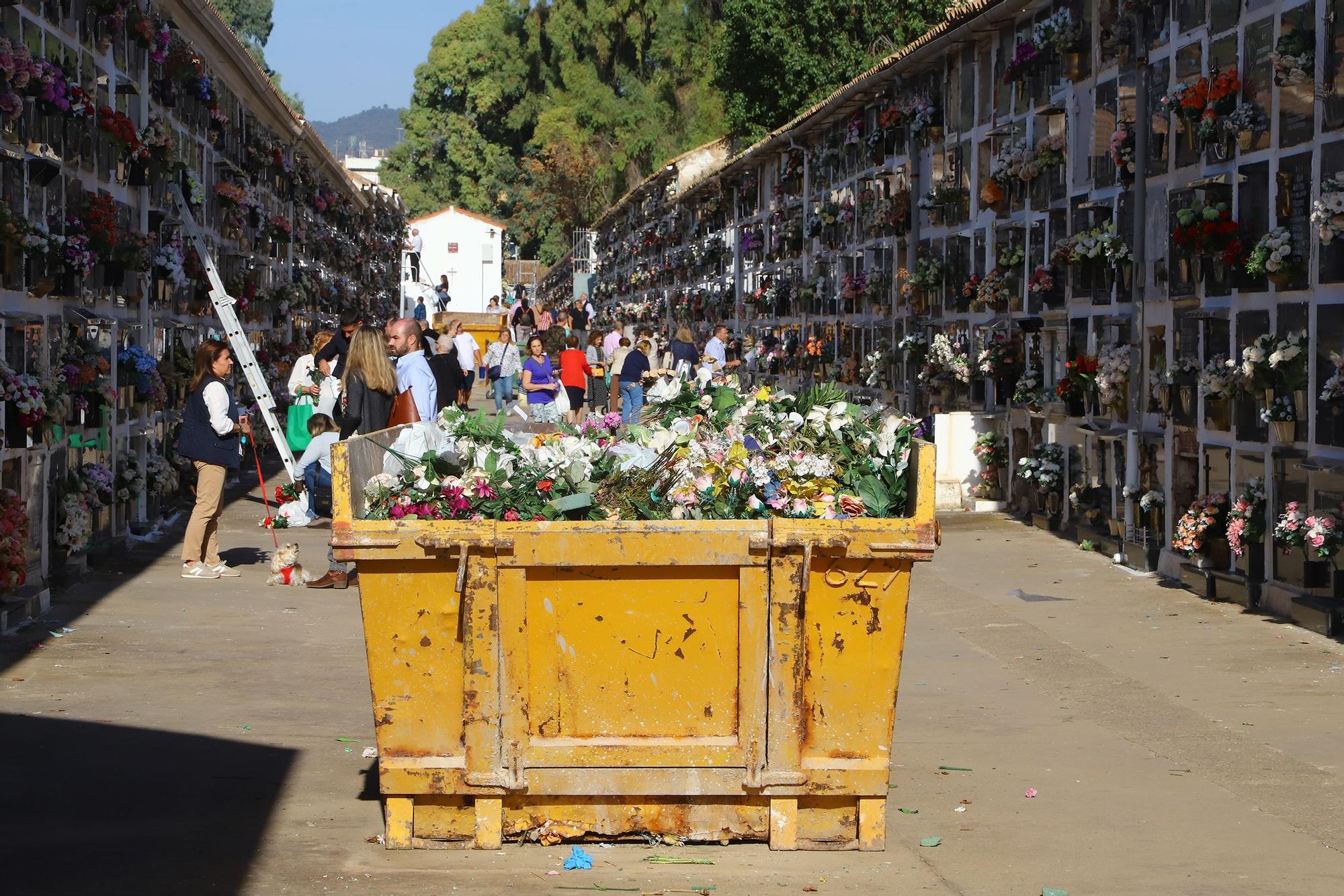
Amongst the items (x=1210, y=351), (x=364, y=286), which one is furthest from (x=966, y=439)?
(x=364, y=286)

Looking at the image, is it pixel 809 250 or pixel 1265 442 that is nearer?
pixel 1265 442

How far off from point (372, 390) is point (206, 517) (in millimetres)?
1774

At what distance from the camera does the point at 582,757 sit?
16.8ft

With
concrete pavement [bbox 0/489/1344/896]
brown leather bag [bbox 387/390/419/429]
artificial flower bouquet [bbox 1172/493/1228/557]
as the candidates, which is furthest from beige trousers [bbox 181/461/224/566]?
artificial flower bouquet [bbox 1172/493/1228/557]

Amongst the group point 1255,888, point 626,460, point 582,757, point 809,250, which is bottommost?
point 1255,888

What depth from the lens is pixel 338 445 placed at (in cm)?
510

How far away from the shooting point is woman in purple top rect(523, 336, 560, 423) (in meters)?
20.5

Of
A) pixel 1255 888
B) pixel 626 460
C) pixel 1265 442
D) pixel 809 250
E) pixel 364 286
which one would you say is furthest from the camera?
pixel 364 286

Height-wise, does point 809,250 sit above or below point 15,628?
above

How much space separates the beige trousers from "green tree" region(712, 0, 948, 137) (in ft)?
93.9

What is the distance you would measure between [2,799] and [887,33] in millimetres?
36277

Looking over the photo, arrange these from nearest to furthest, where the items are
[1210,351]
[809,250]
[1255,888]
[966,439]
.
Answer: [1255,888]
[1210,351]
[966,439]
[809,250]

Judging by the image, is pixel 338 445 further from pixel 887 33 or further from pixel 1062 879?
pixel 887 33

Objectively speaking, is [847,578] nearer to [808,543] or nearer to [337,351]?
[808,543]
